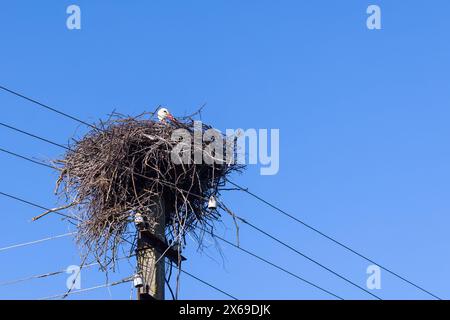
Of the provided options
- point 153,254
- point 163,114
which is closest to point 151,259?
point 153,254

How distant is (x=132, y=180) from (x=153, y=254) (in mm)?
1219

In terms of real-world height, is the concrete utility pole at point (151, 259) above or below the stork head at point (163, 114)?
below

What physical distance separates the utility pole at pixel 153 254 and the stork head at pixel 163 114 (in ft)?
6.40

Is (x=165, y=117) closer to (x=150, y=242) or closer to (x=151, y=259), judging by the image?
(x=150, y=242)

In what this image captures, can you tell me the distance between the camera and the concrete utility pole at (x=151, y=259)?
33.9 ft

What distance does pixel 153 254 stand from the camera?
10539mm

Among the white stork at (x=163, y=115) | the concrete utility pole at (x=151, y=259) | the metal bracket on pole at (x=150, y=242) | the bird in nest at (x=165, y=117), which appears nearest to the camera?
the concrete utility pole at (x=151, y=259)

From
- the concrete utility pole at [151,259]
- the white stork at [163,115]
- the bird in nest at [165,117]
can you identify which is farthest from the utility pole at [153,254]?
the white stork at [163,115]

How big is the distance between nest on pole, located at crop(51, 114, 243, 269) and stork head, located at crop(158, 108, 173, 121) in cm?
23

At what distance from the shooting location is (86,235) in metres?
11.4

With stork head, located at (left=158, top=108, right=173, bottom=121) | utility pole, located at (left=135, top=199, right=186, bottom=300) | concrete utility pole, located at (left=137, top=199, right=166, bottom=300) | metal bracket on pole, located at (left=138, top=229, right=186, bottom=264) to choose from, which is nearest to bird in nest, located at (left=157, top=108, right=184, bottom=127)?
stork head, located at (left=158, top=108, right=173, bottom=121)

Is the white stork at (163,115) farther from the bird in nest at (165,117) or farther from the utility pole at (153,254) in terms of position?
the utility pole at (153,254)
